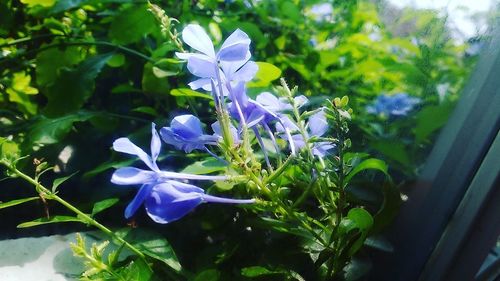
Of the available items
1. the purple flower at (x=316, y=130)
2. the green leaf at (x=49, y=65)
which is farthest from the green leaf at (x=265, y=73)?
the green leaf at (x=49, y=65)

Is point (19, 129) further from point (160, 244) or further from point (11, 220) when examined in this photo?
point (160, 244)

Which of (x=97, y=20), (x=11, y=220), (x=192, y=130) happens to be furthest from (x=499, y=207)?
(x=97, y=20)

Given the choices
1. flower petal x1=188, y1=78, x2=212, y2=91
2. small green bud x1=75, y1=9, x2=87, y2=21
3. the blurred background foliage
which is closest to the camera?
flower petal x1=188, y1=78, x2=212, y2=91

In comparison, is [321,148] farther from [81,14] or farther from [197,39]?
[81,14]

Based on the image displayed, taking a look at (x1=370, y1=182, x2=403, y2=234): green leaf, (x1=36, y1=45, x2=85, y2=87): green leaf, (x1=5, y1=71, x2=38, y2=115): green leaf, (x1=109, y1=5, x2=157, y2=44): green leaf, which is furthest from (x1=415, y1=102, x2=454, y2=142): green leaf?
(x1=5, y1=71, x2=38, y2=115): green leaf

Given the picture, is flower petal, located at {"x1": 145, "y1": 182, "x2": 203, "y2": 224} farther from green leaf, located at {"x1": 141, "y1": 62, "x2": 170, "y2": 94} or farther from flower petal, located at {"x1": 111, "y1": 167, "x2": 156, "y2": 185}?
green leaf, located at {"x1": 141, "y1": 62, "x2": 170, "y2": 94}

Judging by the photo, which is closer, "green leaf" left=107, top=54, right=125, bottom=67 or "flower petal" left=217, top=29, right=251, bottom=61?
"flower petal" left=217, top=29, right=251, bottom=61

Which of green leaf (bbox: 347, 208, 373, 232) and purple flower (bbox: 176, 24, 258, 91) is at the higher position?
purple flower (bbox: 176, 24, 258, 91)
